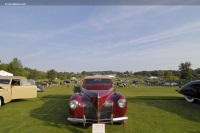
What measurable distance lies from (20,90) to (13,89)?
475mm

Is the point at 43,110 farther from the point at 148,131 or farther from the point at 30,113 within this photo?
the point at 148,131

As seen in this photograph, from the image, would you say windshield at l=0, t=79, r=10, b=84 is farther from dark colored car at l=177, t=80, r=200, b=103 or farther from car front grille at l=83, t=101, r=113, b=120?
dark colored car at l=177, t=80, r=200, b=103

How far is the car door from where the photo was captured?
12645 mm

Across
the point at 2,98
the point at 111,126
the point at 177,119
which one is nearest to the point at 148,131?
the point at 111,126

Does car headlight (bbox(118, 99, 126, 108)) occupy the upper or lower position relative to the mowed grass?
upper

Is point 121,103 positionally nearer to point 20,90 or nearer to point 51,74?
point 20,90

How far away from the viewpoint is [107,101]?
7.44 meters

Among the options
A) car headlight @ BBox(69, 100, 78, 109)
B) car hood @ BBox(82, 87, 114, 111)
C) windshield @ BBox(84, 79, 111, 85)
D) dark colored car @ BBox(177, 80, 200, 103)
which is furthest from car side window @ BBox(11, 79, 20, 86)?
dark colored car @ BBox(177, 80, 200, 103)

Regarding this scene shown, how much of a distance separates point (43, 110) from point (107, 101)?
450cm

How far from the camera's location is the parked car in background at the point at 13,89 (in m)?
11.9

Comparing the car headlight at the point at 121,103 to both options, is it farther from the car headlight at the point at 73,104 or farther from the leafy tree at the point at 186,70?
the leafy tree at the point at 186,70

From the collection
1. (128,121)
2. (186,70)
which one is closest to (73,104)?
(128,121)

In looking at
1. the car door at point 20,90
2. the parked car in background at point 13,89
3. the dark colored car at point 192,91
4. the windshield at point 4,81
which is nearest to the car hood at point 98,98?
the parked car in background at point 13,89

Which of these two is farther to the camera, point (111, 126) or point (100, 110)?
point (111, 126)
